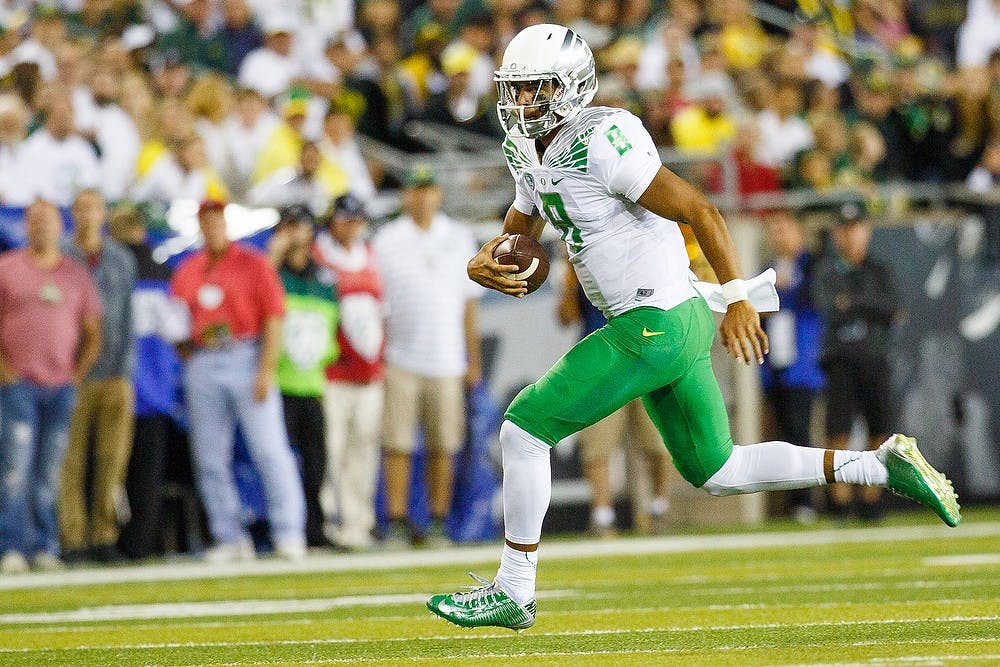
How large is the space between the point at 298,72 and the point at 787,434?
448 centimetres

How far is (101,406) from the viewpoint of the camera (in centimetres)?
975

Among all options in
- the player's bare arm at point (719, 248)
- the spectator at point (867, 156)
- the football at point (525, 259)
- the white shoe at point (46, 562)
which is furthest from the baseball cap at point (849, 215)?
the player's bare arm at point (719, 248)

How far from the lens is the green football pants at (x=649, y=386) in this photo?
530cm

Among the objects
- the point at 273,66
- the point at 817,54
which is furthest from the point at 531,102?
the point at 817,54

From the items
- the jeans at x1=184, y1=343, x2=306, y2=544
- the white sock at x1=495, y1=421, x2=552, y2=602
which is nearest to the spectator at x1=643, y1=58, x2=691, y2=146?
the jeans at x1=184, y1=343, x2=306, y2=544

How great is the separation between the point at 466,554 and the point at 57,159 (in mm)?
3346

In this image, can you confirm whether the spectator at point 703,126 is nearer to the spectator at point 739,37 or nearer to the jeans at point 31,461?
the spectator at point 739,37

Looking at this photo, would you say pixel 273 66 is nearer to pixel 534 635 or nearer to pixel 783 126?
pixel 783 126

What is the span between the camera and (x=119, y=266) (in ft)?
32.0

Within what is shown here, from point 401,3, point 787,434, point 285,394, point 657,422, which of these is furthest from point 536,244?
point 401,3

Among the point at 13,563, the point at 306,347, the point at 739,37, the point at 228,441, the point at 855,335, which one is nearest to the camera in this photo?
the point at 13,563

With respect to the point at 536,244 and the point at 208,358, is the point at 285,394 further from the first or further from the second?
the point at 536,244

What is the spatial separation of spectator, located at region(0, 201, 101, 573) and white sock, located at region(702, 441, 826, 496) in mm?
4873

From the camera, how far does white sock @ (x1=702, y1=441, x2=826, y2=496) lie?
5535mm
